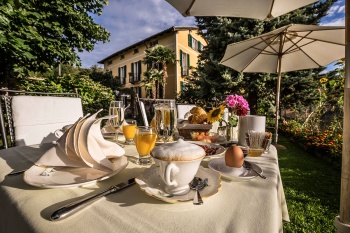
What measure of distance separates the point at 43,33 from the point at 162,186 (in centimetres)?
653

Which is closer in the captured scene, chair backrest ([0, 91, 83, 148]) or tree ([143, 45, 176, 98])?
chair backrest ([0, 91, 83, 148])

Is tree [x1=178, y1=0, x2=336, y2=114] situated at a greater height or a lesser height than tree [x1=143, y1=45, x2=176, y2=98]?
lesser

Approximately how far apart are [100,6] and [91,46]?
151cm

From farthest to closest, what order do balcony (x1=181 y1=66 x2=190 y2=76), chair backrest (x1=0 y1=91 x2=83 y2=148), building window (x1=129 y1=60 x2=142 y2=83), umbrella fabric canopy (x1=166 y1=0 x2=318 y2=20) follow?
1. building window (x1=129 y1=60 x2=142 y2=83)
2. balcony (x1=181 y1=66 x2=190 y2=76)
3. umbrella fabric canopy (x1=166 y1=0 x2=318 y2=20)
4. chair backrest (x1=0 y1=91 x2=83 y2=148)

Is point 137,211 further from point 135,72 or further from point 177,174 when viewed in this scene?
point 135,72

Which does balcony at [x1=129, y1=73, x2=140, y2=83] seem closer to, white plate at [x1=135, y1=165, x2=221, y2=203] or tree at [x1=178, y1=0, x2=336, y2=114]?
tree at [x1=178, y1=0, x2=336, y2=114]

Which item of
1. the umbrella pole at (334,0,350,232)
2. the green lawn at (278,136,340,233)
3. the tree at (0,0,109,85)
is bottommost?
the green lawn at (278,136,340,233)

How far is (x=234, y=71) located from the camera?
7.70m

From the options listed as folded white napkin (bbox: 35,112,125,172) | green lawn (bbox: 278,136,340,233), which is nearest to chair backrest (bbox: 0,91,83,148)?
folded white napkin (bbox: 35,112,125,172)

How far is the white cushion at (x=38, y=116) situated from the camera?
1605 mm

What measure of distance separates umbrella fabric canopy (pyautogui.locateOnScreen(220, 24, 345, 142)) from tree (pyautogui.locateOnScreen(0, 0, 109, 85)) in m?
4.60

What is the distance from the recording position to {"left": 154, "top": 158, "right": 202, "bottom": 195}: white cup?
555 mm

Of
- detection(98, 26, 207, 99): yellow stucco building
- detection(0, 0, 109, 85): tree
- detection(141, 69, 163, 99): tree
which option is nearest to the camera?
detection(0, 0, 109, 85): tree

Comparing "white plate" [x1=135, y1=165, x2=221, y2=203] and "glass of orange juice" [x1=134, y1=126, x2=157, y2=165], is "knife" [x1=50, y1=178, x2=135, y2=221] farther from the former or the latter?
"glass of orange juice" [x1=134, y1=126, x2=157, y2=165]
